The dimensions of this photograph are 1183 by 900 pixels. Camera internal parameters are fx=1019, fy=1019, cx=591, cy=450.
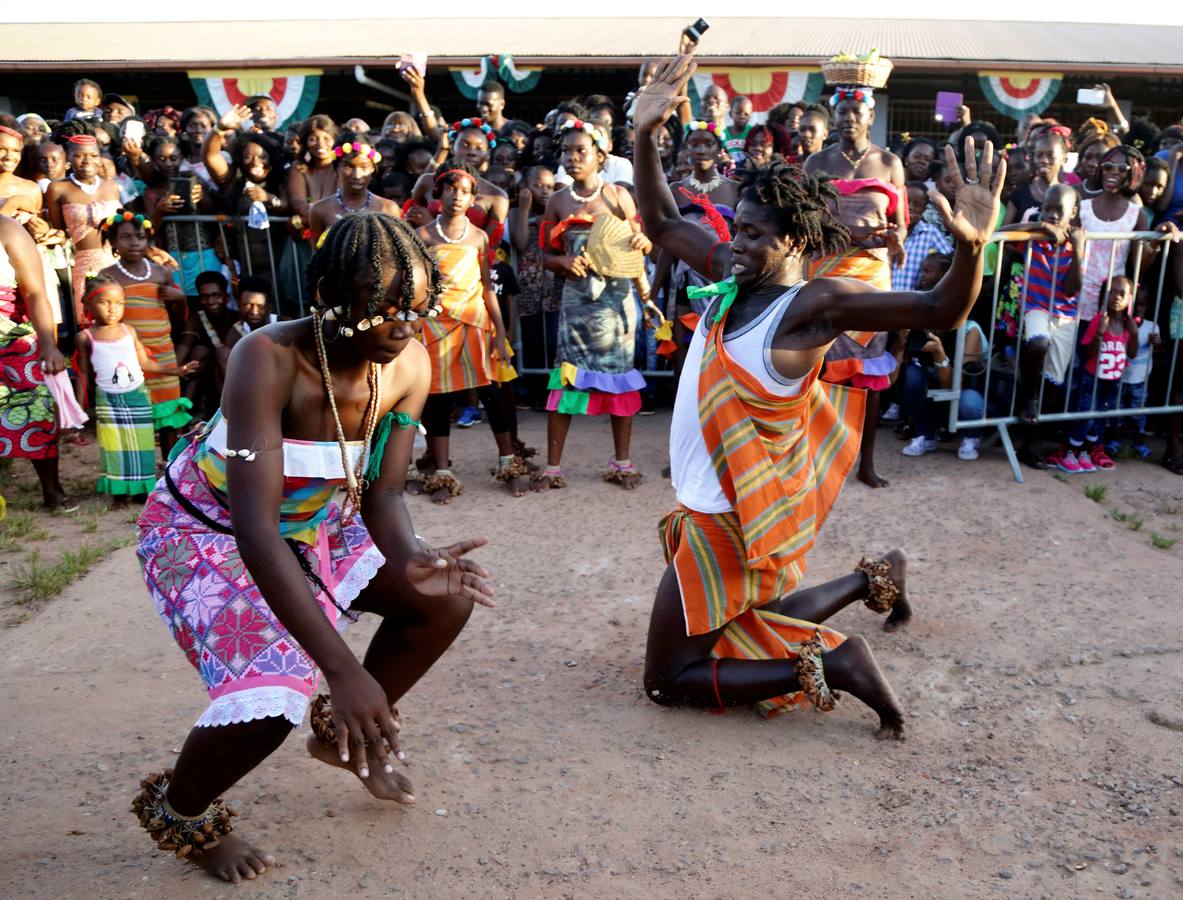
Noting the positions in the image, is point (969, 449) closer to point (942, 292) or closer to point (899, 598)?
point (899, 598)

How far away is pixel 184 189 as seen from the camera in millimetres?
Result: 7340

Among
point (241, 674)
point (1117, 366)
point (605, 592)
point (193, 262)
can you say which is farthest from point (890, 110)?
point (241, 674)

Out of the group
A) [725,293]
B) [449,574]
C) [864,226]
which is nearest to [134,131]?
[864,226]

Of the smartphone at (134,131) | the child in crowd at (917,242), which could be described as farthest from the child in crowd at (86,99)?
the child in crowd at (917,242)

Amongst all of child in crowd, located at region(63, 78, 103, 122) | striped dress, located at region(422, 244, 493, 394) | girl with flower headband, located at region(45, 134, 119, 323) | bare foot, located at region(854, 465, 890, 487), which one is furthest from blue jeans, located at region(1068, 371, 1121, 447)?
child in crowd, located at region(63, 78, 103, 122)

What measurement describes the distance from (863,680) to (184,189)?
624cm

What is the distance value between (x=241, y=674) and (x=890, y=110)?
1509cm

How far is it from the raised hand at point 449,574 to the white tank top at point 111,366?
394 cm

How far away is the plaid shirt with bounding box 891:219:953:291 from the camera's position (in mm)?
6242

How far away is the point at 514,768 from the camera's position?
3037 millimetres

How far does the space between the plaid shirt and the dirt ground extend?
203 cm

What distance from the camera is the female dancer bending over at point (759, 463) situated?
9.96ft

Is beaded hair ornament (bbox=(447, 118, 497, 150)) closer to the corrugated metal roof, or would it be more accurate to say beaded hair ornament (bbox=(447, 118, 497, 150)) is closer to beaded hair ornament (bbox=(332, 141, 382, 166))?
beaded hair ornament (bbox=(332, 141, 382, 166))

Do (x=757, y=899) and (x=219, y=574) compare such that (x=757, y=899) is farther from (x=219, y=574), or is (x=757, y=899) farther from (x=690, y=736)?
(x=219, y=574)
